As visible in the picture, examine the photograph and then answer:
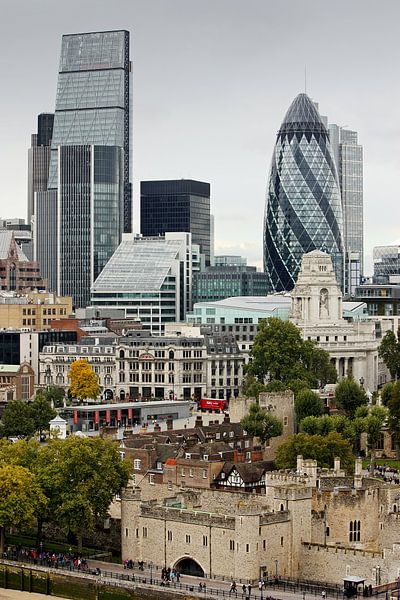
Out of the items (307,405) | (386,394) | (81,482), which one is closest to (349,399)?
(386,394)

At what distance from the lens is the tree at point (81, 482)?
117562 millimetres

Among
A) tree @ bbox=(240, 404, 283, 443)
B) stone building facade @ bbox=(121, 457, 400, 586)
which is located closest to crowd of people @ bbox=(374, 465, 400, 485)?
tree @ bbox=(240, 404, 283, 443)

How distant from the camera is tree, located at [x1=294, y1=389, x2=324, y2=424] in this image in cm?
16562

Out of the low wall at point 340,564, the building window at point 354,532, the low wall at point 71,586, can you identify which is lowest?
the low wall at point 71,586

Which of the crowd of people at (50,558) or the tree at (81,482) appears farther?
the tree at (81,482)

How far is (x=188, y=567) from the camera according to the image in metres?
111

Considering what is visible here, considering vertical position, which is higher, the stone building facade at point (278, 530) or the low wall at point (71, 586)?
the stone building facade at point (278, 530)

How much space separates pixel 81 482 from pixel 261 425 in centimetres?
3524

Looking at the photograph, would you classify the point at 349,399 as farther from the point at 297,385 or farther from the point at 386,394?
the point at 297,385

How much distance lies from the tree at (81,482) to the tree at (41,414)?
46.6 m

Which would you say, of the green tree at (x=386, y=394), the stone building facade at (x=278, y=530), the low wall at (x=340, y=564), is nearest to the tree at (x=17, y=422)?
the green tree at (x=386, y=394)

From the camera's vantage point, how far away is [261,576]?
107 metres

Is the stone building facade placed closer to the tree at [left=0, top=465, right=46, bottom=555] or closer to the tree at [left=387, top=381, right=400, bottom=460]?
the tree at [left=0, top=465, right=46, bottom=555]

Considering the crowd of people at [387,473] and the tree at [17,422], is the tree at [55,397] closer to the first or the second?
the tree at [17,422]
